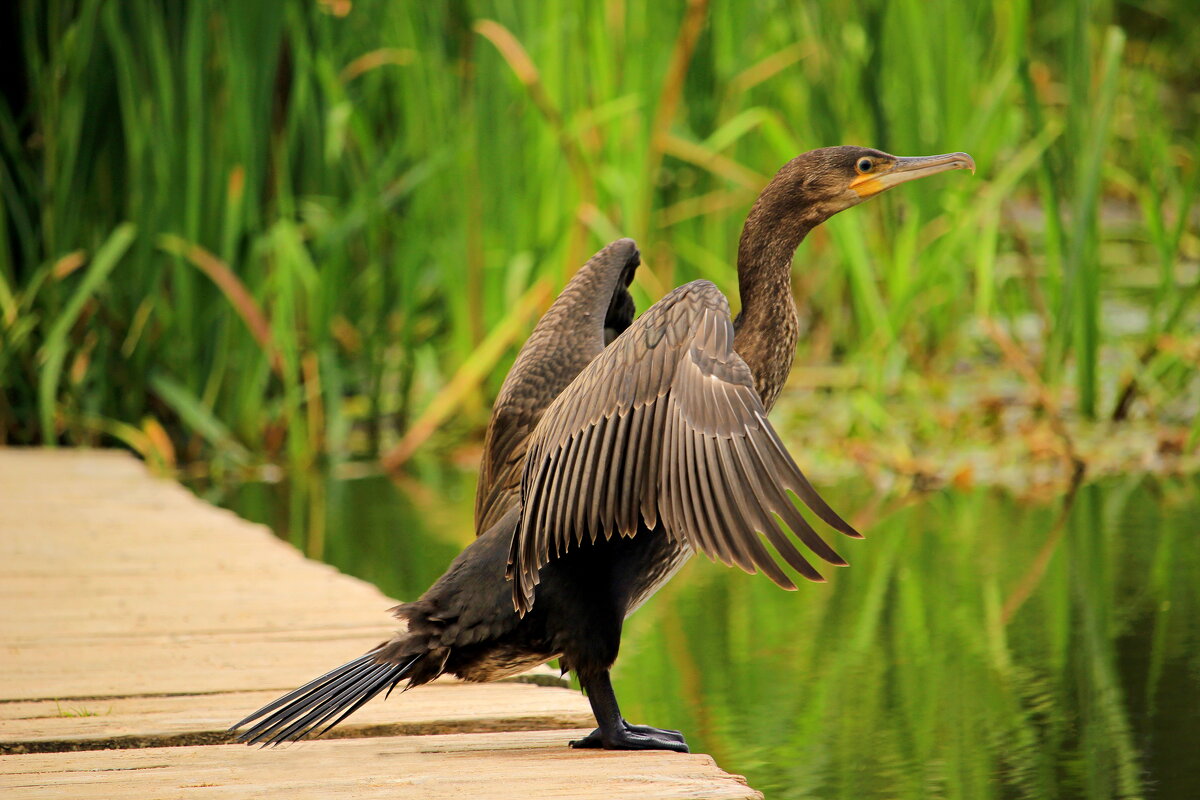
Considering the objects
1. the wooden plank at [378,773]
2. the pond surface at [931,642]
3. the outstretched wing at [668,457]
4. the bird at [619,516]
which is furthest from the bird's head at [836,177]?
the wooden plank at [378,773]

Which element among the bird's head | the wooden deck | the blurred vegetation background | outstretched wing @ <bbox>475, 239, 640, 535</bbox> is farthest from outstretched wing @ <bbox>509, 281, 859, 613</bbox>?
the blurred vegetation background

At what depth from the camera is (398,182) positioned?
245 inches

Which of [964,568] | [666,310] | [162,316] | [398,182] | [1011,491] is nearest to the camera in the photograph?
[666,310]

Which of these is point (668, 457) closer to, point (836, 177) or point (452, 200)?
point (836, 177)

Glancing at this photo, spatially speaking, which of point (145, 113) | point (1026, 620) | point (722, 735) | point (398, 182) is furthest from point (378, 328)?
point (722, 735)

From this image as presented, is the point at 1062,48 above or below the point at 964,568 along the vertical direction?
above

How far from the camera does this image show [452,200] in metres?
6.05

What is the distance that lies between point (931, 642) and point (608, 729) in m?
1.23

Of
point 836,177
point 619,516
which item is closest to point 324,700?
point 619,516

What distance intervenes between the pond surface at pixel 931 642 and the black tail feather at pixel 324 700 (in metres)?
0.63

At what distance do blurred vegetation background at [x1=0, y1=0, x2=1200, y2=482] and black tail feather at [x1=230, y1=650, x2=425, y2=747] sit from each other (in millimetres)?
3026

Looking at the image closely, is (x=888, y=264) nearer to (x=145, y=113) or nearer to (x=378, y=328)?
(x=378, y=328)

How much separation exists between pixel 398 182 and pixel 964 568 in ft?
9.36

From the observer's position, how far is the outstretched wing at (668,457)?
7.49ft
